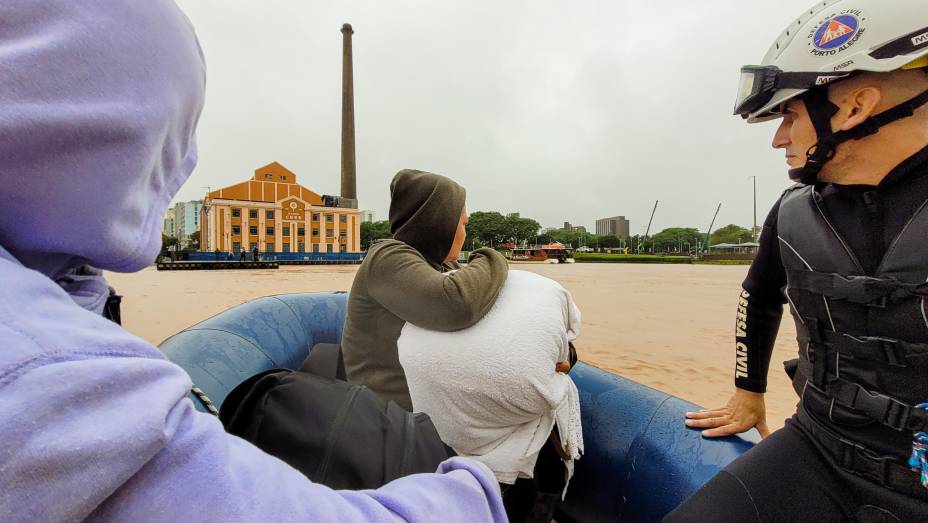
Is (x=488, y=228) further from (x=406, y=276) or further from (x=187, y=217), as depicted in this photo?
(x=187, y=217)

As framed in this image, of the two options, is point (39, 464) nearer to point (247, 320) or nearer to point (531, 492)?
point (531, 492)

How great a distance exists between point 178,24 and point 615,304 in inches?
448

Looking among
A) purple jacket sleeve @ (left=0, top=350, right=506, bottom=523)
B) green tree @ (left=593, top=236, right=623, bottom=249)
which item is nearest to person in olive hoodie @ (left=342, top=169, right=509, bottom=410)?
purple jacket sleeve @ (left=0, top=350, right=506, bottom=523)

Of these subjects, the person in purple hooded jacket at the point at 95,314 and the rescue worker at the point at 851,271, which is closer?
the person in purple hooded jacket at the point at 95,314

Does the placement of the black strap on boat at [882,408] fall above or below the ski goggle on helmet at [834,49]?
below

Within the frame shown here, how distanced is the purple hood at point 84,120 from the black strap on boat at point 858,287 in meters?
1.70

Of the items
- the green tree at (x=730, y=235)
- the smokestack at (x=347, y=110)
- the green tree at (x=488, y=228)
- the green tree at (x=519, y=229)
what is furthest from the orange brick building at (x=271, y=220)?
the green tree at (x=730, y=235)

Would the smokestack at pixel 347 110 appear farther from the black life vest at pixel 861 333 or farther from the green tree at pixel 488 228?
the black life vest at pixel 861 333

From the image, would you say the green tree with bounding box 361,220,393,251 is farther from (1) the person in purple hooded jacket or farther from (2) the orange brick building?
(1) the person in purple hooded jacket

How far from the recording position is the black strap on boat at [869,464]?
1.12 metres

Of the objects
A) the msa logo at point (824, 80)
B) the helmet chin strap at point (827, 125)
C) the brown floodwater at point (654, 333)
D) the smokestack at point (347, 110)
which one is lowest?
the brown floodwater at point (654, 333)

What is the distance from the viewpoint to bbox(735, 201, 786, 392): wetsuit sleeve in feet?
5.39

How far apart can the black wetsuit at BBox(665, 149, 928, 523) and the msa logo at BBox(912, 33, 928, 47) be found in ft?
0.97

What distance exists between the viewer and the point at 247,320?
2.69m
